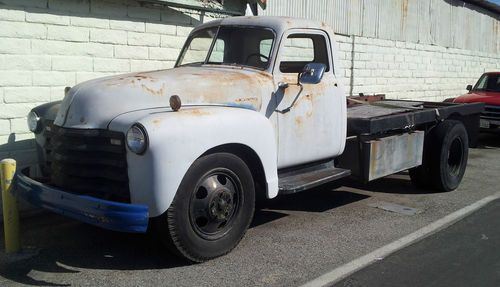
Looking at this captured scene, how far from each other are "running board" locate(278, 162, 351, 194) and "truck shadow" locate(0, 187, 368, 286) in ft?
2.27

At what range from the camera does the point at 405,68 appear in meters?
14.4

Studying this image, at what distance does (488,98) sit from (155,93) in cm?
967

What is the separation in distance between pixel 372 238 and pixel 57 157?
10.3ft

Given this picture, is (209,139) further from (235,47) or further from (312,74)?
(235,47)

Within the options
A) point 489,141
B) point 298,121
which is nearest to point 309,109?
point 298,121

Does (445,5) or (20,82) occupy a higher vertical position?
(445,5)

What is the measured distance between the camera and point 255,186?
17.3ft

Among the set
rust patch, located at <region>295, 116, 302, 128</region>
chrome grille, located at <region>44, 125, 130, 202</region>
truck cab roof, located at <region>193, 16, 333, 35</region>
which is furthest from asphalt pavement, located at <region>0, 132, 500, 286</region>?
truck cab roof, located at <region>193, 16, 333, 35</region>

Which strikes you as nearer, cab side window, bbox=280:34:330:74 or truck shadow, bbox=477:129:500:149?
cab side window, bbox=280:34:330:74

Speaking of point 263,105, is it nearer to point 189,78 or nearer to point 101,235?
point 189,78

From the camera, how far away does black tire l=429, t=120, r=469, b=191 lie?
7.45 m

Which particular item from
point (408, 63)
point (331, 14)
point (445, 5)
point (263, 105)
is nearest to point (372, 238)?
point (263, 105)

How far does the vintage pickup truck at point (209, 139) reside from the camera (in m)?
4.22

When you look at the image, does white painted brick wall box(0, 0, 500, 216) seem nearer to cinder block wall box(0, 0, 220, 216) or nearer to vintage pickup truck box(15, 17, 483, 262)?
cinder block wall box(0, 0, 220, 216)
